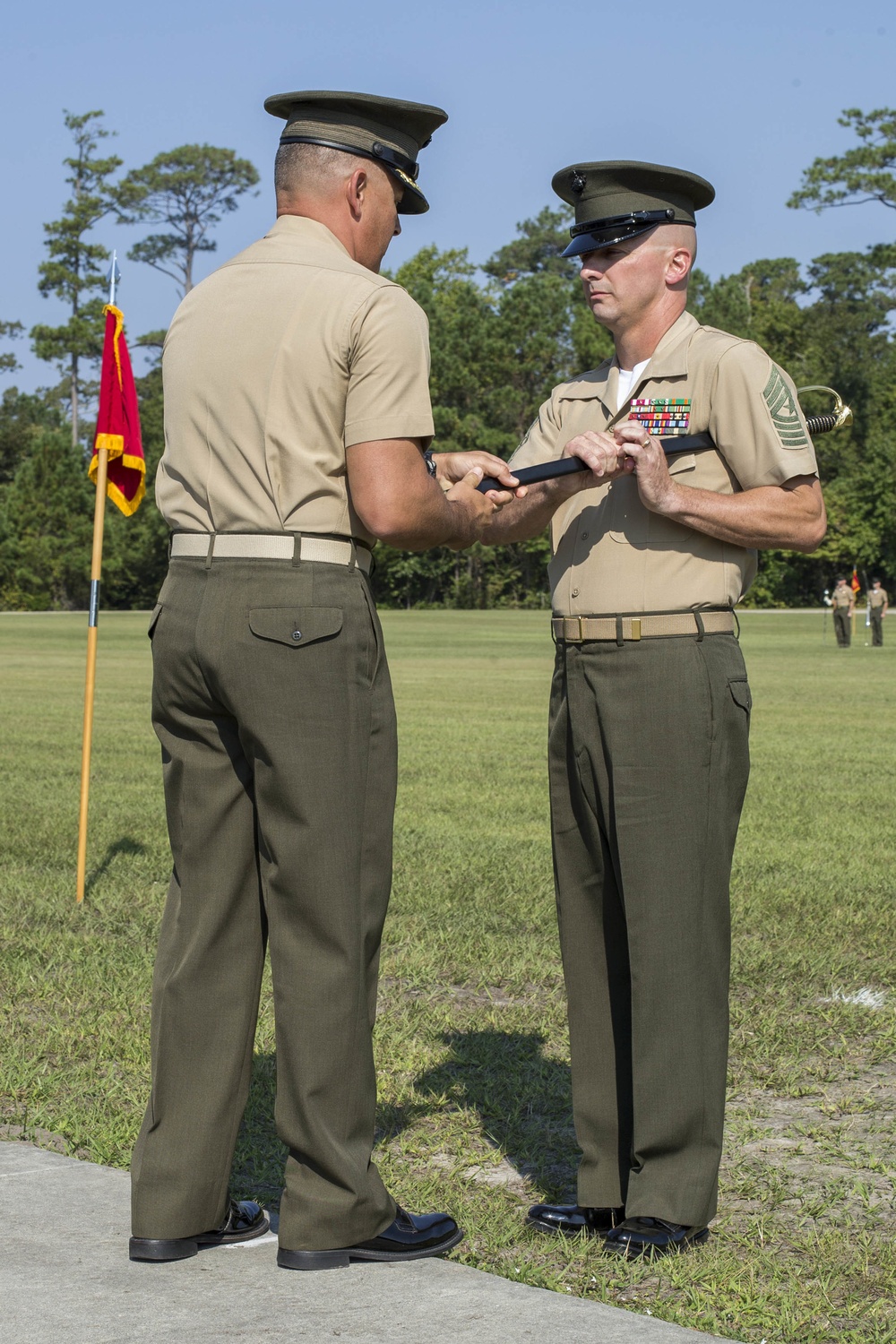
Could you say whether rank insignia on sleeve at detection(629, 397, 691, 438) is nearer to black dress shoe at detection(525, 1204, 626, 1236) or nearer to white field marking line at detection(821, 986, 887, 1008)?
black dress shoe at detection(525, 1204, 626, 1236)

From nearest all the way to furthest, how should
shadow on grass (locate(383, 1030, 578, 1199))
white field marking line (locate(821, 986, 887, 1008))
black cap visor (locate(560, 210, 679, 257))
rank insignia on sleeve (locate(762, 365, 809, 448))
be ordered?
1. rank insignia on sleeve (locate(762, 365, 809, 448))
2. black cap visor (locate(560, 210, 679, 257))
3. shadow on grass (locate(383, 1030, 578, 1199))
4. white field marking line (locate(821, 986, 887, 1008))

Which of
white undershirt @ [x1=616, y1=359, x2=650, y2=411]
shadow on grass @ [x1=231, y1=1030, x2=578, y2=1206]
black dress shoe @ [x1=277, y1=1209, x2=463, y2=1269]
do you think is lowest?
shadow on grass @ [x1=231, y1=1030, x2=578, y2=1206]

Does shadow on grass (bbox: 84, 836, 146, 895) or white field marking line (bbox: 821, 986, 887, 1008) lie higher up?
white field marking line (bbox: 821, 986, 887, 1008)

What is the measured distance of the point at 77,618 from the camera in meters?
56.7

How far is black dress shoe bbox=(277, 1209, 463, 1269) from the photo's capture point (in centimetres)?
344

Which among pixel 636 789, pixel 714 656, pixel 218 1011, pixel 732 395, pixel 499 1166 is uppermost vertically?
pixel 732 395

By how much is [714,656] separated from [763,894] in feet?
15.0

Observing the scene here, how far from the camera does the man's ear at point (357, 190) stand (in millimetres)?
3500

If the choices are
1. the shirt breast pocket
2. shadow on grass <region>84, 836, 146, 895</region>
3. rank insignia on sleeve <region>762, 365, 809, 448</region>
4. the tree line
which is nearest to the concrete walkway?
the shirt breast pocket

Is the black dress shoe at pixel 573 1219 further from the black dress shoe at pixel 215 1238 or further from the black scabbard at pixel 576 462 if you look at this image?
the black scabbard at pixel 576 462

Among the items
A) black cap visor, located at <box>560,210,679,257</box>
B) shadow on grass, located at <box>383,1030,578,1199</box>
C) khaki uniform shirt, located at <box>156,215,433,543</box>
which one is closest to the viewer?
khaki uniform shirt, located at <box>156,215,433,543</box>

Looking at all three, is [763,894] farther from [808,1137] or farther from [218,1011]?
[218,1011]

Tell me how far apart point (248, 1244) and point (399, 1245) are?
0.38 m

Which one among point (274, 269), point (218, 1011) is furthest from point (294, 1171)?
point (274, 269)
